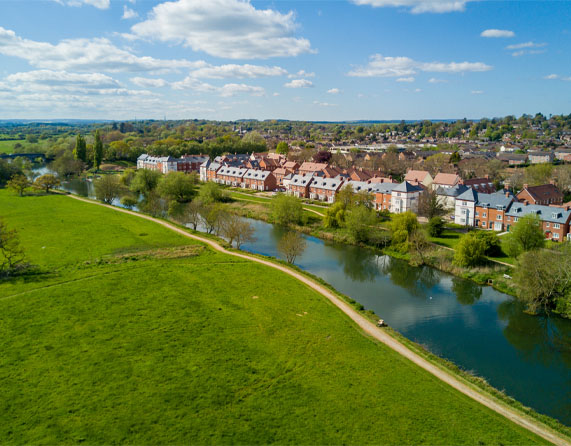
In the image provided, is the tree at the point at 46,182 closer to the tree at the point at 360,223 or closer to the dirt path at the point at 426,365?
the dirt path at the point at 426,365

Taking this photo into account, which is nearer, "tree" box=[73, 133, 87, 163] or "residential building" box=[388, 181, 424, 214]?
"residential building" box=[388, 181, 424, 214]

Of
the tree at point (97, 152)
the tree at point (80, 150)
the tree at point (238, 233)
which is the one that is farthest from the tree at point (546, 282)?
the tree at point (80, 150)

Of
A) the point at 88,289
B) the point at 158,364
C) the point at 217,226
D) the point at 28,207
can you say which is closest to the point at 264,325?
the point at 158,364

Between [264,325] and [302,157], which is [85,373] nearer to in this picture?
[264,325]

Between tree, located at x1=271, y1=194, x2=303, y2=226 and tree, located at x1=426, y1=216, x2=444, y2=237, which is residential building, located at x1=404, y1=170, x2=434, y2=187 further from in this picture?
tree, located at x1=271, y1=194, x2=303, y2=226

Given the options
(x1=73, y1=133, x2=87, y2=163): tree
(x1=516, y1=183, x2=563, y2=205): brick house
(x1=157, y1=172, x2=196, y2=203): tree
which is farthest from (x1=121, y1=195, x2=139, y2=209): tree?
(x1=516, y1=183, x2=563, y2=205): brick house

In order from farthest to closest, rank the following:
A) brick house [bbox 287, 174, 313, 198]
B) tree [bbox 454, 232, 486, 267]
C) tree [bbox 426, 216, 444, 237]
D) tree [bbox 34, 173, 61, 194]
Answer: tree [bbox 34, 173, 61, 194]
brick house [bbox 287, 174, 313, 198]
tree [bbox 426, 216, 444, 237]
tree [bbox 454, 232, 486, 267]
